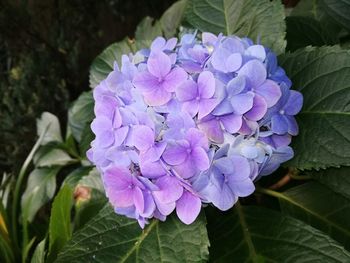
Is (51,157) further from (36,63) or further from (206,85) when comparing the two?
(206,85)

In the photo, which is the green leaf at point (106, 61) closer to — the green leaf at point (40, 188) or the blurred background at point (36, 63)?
the green leaf at point (40, 188)

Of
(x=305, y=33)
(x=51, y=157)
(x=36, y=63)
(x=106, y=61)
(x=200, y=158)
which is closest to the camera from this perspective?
(x=200, y=158)

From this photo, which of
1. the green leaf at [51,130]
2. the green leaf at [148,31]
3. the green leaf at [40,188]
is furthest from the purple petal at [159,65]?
the green leaf at [51,130]

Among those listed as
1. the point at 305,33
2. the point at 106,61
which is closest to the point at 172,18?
the point at 106,61

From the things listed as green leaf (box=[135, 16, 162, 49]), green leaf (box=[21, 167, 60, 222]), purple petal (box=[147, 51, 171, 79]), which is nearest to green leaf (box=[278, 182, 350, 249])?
purple petal (box=[147, 51, 171, 79])

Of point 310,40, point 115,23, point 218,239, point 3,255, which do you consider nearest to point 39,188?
point 3,255

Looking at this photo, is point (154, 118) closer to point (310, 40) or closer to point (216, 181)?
point (216, 181)
